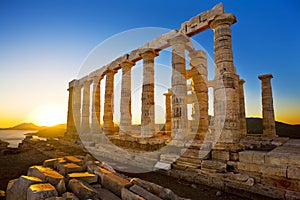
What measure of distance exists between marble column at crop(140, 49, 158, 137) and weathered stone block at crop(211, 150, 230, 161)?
18.3ft

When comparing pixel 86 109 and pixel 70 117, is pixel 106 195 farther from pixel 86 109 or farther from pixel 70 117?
pixel 70 117

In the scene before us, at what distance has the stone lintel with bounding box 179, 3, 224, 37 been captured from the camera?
958 cm

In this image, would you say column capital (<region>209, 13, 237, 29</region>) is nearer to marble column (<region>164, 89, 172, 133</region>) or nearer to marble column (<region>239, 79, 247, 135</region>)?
marble column (<region>239, 79, 247, 135</region>)

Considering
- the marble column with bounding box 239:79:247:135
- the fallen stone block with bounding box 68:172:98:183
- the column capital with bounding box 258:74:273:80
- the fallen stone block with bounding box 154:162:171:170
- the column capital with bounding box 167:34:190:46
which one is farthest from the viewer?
the marble column with bounding box 239:79:247:135

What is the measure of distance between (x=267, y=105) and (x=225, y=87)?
982 cm

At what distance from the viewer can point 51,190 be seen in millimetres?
3910

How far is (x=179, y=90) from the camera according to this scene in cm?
1136

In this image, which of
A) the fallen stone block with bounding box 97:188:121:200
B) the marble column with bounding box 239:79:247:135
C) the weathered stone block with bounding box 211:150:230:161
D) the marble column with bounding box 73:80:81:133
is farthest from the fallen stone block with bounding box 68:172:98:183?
the marble column with bounding box 73:80:81:133

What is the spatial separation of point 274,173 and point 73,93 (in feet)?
76.2

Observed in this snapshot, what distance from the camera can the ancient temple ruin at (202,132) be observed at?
6375 mm

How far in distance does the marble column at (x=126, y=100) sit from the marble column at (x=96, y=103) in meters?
5.01

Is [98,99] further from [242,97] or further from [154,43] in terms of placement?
[242,97]

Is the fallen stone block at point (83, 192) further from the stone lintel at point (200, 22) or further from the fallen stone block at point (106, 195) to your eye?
the stone lintel at point (200, 22)

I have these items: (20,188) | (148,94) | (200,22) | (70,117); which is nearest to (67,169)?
(20,188)
